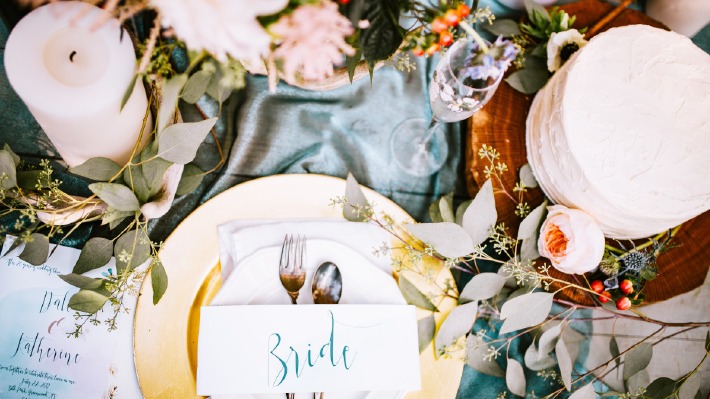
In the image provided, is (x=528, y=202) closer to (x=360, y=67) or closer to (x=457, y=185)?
(x=457, y=185)

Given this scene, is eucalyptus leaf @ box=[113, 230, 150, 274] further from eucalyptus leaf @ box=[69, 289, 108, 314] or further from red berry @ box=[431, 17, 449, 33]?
red berry @ box=[431, 17, 449, 33]

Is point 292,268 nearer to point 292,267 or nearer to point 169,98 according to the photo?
point 292,267

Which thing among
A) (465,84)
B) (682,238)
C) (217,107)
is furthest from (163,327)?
(682,238)

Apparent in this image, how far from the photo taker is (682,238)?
82 cm

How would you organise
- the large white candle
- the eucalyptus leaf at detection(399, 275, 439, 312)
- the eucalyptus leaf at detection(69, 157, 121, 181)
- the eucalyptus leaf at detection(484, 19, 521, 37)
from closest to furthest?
the large white candle, the eucalyptus leaf at detection(69, 157, 121, 181), the eucalyptus leaf at detection(399, 275, 439, 312), the eucalyptus leaf at detection(484, 19, 521, 37)

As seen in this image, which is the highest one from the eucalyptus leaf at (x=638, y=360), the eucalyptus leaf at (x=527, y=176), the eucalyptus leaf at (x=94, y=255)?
the eucalyptus leaf at (x=527, y=176)

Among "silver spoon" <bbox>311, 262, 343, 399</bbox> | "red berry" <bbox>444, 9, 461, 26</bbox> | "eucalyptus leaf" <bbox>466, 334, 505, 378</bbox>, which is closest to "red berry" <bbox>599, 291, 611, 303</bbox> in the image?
"eucalyptus leaf" <bbox>466, 334, 505, 378</bbox>

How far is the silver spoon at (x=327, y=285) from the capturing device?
73 cm

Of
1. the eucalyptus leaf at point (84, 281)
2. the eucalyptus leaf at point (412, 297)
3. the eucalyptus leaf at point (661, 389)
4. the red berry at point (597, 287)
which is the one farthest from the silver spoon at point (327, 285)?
the eucalyptus leaf at point (661, 389)

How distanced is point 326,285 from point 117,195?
329mm

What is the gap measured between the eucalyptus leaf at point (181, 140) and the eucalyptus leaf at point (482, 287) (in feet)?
1.50

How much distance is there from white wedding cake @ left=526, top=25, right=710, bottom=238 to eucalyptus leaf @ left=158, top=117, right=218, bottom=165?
512 millimetres

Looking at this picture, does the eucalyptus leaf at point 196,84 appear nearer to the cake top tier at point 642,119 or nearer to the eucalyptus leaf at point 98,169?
the eucalyptus leaf at point 98,169

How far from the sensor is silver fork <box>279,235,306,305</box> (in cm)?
73
